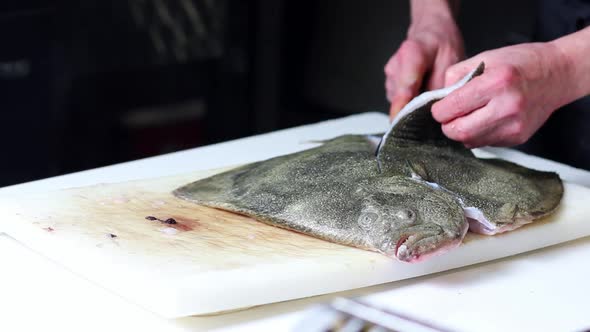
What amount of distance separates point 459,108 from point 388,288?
1.14ft

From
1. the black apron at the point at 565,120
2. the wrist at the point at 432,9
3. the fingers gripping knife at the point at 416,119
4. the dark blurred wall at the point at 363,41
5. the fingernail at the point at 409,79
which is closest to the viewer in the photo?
the fingers gripping knife at the point at 416,119

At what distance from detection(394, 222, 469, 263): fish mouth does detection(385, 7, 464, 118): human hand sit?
0.54 m

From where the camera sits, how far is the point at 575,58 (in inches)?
61.4

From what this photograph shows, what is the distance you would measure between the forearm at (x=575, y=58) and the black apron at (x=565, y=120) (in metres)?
0.28

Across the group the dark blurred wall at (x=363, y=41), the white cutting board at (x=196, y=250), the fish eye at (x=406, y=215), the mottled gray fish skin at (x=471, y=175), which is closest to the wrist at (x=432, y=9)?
the mottled gray fish skin at (x=471, y=175)

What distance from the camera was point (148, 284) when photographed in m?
1.10

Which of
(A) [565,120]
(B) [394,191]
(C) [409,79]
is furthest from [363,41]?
(B) [394,191]

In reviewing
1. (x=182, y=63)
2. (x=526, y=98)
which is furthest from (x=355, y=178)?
(x=182, y=63)

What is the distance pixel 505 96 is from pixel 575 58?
0.61ft

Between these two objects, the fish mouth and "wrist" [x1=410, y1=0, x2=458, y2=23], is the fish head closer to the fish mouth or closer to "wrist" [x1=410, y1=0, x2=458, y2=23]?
the fish mouth

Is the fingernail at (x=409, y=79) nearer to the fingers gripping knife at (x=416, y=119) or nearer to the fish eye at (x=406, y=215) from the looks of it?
the fingers gripping knife at (x=416, y=119)

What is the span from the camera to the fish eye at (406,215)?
3.99ft

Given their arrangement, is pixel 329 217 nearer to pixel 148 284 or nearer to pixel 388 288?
pixel 388 288

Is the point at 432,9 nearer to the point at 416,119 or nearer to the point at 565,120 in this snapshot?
the point at 565,120
